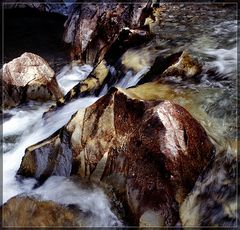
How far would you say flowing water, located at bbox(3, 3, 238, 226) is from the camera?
15.5 ft

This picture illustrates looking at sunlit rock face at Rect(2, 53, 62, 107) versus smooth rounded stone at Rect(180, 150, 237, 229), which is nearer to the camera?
smooth rounded stone at Rect(180, 150, 237, 229)

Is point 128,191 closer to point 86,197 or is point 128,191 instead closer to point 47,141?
point 86,197

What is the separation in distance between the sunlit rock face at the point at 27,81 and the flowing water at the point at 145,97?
0.74 ft

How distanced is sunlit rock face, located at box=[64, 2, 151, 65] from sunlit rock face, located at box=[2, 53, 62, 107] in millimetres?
2561

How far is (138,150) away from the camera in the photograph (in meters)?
4.60

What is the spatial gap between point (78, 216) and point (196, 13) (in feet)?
25.7

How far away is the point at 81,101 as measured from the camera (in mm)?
7402

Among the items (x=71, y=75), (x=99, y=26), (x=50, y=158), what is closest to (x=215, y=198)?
(x=50, y=158)

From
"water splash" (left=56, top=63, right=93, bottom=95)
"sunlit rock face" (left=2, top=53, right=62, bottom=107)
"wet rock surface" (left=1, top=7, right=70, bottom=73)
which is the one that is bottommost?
"water splash" (left=56, top=63, right=93, bottom=95)

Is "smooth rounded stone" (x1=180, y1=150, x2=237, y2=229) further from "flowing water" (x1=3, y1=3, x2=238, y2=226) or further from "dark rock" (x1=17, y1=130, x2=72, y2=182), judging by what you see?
"dark rock" (x1=17, y1=130, x2=72, y2=182)

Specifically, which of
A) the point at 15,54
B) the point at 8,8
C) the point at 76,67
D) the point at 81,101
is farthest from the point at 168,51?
the point at 8,8

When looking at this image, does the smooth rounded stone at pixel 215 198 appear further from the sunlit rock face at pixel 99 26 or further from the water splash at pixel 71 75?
the sunlit rock face at pixel 99 26

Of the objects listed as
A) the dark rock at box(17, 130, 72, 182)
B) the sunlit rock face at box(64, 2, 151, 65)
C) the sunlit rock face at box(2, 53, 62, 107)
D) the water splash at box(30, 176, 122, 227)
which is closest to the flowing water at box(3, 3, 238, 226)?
the water splash at box(30, 176, 122, 227)

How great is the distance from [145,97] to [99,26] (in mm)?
6241
